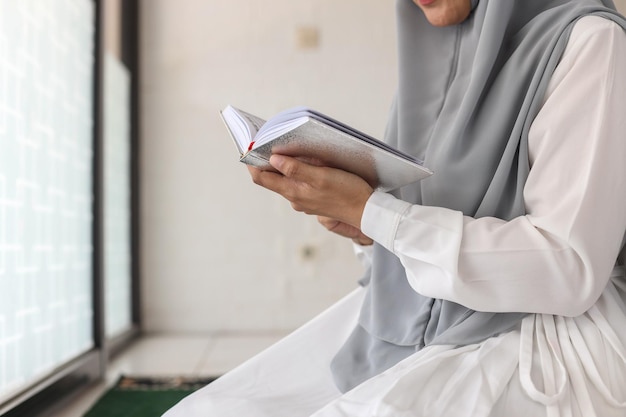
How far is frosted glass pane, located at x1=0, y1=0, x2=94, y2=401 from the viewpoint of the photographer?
158 cm

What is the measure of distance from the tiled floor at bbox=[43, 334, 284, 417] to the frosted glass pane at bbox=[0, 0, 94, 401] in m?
0.15

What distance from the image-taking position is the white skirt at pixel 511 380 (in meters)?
0.72

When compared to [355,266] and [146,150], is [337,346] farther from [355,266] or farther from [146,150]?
[146,150]

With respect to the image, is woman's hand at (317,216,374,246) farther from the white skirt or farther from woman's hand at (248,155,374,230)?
the white skirt

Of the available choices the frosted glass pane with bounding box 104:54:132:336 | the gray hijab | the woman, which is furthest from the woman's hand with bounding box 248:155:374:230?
the frosted glass pane with bounding box 104:54:132:336

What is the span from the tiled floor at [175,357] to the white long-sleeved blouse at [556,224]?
1378 mm

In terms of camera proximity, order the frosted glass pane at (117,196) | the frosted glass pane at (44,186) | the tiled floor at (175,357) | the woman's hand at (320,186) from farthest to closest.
Result: 1. the frosted glass pane at (117,196)
2. the tiled floor at (175,357)
3. the frosted glass pane at (44,186)
4. the woman's hand at (320,186)

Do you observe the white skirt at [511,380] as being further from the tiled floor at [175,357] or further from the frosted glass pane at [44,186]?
the tiled floor at [175,357]

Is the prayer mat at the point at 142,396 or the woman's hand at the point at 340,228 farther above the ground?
the woman's hand at the point at 340,228

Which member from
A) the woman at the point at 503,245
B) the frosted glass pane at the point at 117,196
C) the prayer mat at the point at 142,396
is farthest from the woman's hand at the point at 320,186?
the frosted glass pane at the point at 117,196

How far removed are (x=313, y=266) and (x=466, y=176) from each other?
2.24 metres

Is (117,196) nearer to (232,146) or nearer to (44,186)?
(232,146)

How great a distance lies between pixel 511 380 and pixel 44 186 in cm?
153

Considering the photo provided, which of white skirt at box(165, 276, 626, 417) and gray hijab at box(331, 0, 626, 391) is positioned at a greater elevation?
gray hijab at box(331, 0, 626, 391)
